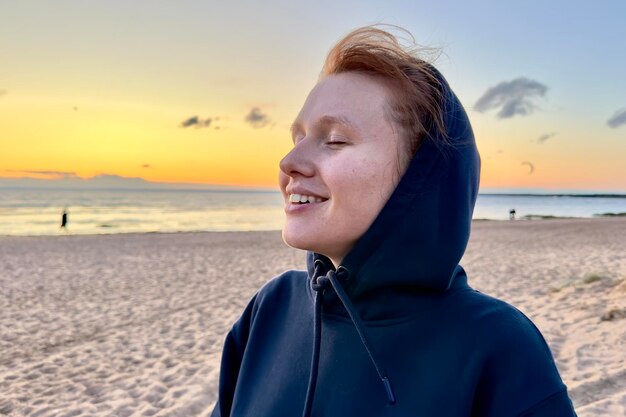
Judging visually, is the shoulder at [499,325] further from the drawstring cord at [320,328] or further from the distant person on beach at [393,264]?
the drawstring cord at [320,328]

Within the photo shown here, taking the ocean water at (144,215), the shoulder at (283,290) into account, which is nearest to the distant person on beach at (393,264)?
the shoulder at (283,290)

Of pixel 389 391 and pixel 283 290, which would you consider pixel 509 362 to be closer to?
pixel 389 391

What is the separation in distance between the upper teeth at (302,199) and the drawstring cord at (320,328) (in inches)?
6.4

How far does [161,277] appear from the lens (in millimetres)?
12594

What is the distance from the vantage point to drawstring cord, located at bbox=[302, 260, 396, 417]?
1033 millimetres

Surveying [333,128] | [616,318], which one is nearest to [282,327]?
[333,128]

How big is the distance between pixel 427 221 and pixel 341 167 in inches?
8.3

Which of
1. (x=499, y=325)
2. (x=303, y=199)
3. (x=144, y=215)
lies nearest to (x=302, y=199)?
(x=303, y=199)

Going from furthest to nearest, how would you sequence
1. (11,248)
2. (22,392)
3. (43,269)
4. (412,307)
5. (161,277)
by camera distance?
(11,248) < (43,269) < (161,277) < (22,392) < (412,307)

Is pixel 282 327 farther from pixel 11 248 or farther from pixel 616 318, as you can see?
pixel 11 248

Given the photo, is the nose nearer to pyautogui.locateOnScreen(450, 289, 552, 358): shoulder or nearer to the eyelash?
the eyelash

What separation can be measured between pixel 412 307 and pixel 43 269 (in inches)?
582

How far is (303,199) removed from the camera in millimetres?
1155

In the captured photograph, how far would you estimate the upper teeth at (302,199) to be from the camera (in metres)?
Answer: 1.14
